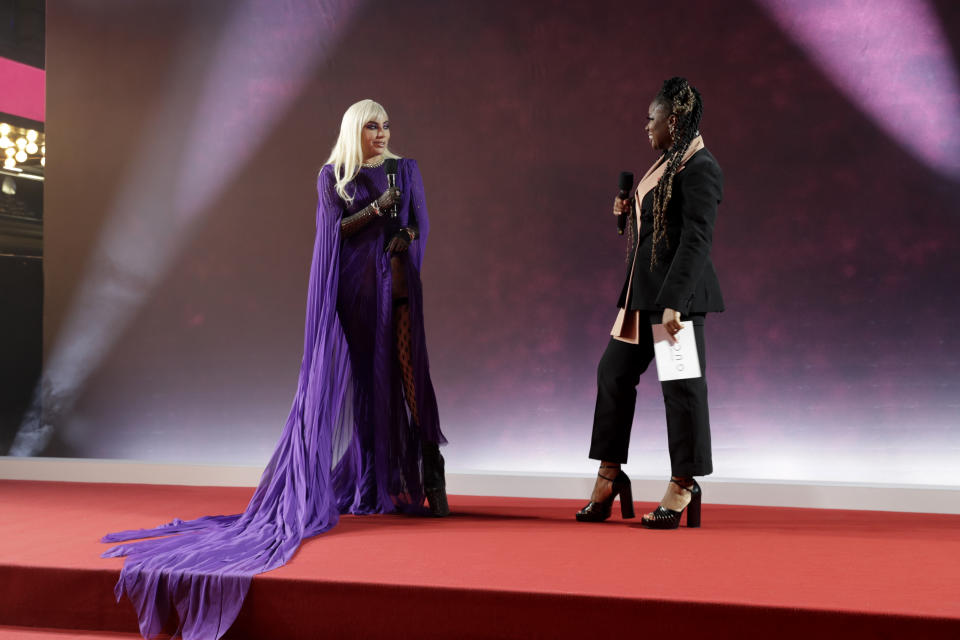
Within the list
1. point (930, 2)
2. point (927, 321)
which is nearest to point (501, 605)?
point (927, 321)

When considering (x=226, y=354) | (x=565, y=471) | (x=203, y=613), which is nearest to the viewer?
(x=203, y=613)

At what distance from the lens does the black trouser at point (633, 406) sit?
266cm

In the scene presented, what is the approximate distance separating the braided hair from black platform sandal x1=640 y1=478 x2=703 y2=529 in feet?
2.33

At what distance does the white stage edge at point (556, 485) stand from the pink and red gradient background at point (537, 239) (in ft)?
1.02

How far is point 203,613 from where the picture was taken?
202 cm

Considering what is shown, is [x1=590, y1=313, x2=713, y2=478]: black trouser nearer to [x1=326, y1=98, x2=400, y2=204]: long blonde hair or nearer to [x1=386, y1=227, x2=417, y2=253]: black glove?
[x1=386, y1=227, x2=417, y2=253]: black glove

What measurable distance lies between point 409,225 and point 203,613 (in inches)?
61.0

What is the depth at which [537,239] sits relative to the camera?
404 cm

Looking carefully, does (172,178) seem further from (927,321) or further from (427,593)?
(927,321)

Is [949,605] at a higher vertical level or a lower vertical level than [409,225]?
lower


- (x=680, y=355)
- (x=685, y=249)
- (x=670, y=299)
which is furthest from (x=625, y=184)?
(x=680, y=355)

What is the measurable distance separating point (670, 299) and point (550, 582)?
103cm

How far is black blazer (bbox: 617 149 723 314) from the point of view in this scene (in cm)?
262

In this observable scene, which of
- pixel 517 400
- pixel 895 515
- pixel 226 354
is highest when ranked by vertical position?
pixel 226 354
